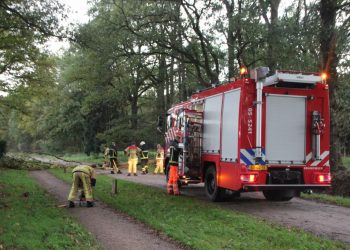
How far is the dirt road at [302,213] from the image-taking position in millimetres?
9367

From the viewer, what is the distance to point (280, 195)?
13.7 metres

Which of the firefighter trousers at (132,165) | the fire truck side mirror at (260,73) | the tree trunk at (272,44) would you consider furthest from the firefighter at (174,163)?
the firefighter trousers at (132,165)

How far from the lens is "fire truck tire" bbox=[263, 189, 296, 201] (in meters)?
13.6

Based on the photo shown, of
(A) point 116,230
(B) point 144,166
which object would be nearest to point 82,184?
(A) point 116,230

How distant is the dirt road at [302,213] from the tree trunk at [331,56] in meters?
3.95

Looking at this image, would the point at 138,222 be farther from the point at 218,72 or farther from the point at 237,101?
the point at 218,72

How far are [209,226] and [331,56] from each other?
34.5 ft

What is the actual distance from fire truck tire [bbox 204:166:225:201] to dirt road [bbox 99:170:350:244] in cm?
28

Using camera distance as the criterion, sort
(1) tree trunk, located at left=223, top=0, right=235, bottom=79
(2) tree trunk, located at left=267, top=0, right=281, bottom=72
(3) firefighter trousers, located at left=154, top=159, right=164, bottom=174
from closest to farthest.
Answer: (2) tree trunk, located at left=267, top=0, right=281, bottom=72
(1) tree trunk, located at left=223, top=0, right=235, bottom=79
(3) firefighter trousers, located at left=154, top=159, right=164, bottom=174

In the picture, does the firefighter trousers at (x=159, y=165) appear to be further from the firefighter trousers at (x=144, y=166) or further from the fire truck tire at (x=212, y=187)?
the fire truck tire at (x=212, y=187)

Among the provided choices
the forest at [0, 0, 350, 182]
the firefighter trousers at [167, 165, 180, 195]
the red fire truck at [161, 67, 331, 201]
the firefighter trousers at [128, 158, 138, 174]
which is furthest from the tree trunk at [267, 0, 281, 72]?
the firefighter trousers at [167, 165, 180, 195]

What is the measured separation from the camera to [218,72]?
84.9 feet

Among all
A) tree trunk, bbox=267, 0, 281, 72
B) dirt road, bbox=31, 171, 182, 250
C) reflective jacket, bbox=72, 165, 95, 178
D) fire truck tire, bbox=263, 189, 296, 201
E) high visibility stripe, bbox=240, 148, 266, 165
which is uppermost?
tree trunk, bbox=267, 0, 281, 72

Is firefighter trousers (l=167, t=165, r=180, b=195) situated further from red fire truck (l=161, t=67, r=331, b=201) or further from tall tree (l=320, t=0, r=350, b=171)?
tall tree (l=320, t=0, r=350, b=171)
